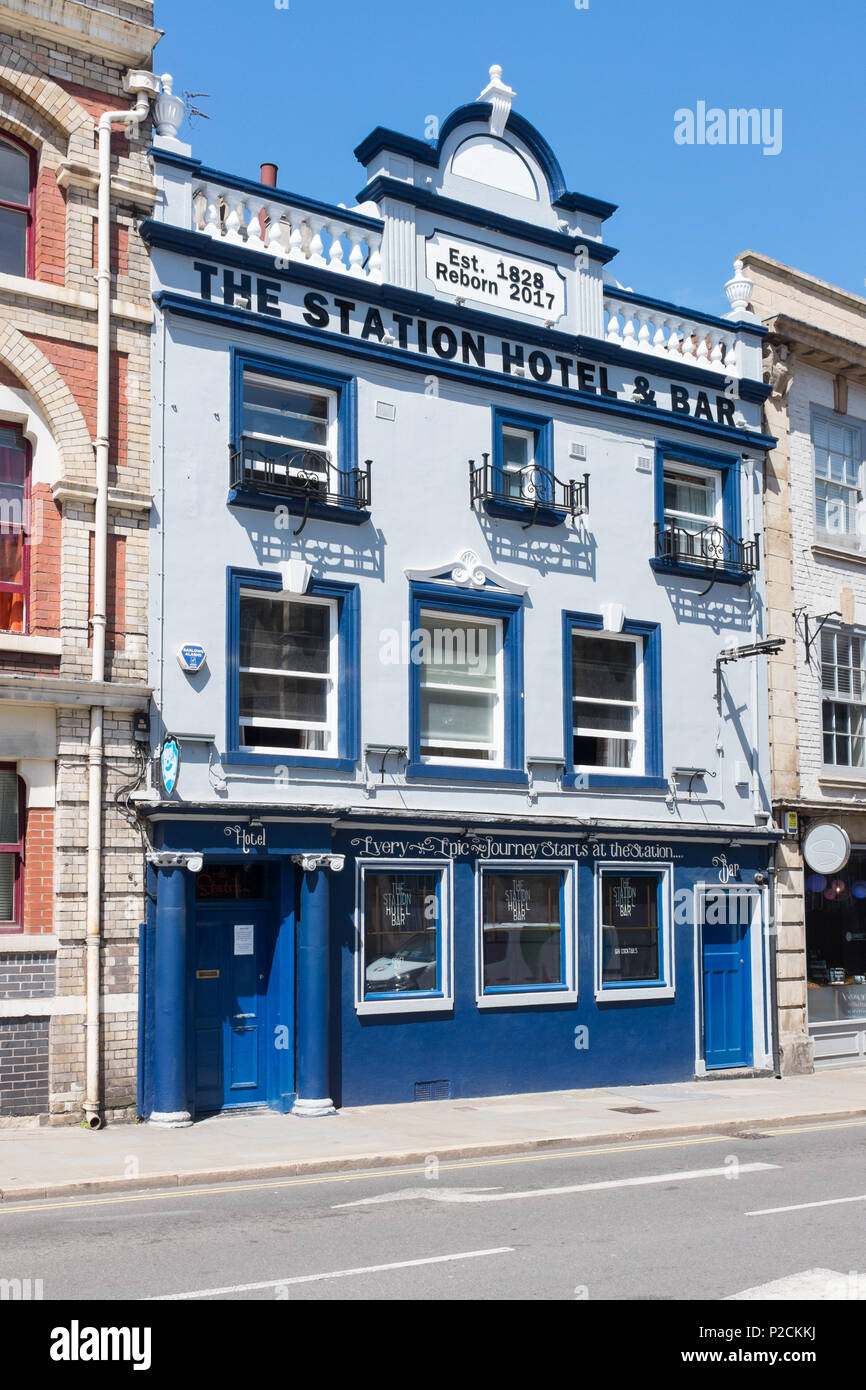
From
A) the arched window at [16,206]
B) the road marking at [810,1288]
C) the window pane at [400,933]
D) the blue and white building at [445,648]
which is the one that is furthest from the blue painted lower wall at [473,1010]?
the road marking at [810,1288]

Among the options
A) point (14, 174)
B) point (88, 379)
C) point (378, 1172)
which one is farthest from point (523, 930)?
point (14, 174)

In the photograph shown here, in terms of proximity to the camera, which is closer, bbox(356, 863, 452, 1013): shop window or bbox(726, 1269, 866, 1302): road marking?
bbox(726, 1269, 866, 1302): road marking

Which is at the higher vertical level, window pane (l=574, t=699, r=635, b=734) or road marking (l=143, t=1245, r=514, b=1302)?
window pane (l=574, t=699, r=635, b=734)

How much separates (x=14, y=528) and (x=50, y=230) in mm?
3399

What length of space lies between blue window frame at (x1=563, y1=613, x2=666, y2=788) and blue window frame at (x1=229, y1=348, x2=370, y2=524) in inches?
148

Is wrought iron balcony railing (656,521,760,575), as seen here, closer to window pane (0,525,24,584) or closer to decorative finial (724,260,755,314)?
decorative finial (724,260,755,314)

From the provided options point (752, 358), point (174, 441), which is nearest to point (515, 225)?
point (752, 358)

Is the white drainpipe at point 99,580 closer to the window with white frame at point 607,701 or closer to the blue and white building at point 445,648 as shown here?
the blue and white building at point 445,648

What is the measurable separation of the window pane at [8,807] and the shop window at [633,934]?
25.4 ft

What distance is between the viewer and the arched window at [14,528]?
1457cm

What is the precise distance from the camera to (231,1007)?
50.4ft

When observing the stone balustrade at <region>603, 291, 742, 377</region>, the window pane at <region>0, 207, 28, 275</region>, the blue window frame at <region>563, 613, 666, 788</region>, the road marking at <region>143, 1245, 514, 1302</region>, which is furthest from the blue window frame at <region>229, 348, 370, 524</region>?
the road marking at <region>143, 1245, 514, 1302</region>

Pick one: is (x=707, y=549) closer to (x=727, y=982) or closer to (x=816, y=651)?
(x=816, y=651)

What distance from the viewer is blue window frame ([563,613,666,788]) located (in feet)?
60.5
